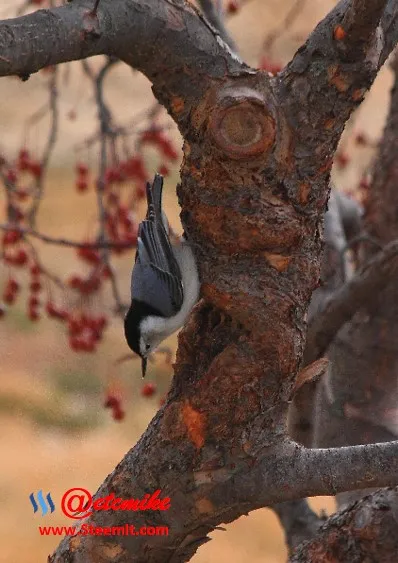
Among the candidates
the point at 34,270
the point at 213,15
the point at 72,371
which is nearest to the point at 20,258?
the point at 34,270

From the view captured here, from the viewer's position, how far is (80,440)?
5117mm

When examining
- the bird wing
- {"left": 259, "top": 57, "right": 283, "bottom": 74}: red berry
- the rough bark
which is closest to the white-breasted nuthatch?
the bird wing

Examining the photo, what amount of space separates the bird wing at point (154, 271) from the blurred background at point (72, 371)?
79cm

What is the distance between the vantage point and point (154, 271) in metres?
2.19

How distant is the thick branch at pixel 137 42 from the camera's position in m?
1.38

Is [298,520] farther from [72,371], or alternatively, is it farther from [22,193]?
[72,371]

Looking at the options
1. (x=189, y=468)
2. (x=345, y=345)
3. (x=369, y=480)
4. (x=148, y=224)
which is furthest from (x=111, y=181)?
(x=369, y=480)

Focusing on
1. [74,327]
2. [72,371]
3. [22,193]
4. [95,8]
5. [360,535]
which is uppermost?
[72,371]

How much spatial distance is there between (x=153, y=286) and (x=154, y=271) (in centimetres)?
4

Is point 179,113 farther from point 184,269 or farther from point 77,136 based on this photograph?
point 77,136

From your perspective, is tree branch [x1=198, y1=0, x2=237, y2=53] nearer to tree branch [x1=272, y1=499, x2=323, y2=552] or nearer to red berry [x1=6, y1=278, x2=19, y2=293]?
red berry [x1=6, y1=278, x2=19, y2=293]

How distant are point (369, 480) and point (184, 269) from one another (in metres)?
0.67

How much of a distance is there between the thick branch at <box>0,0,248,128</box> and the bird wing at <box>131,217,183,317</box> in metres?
0.55

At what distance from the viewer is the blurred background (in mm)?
4277
